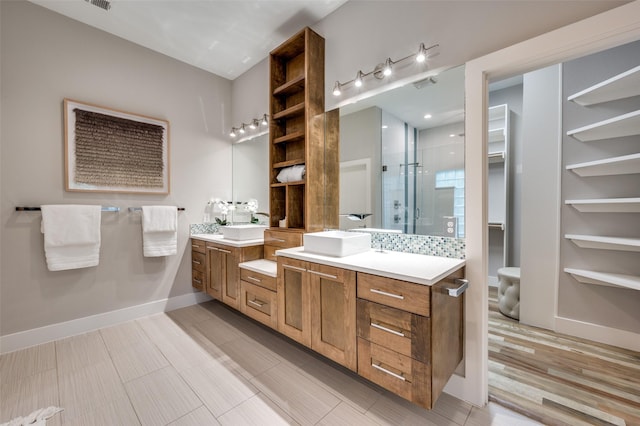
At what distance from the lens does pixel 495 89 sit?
12.0 ft

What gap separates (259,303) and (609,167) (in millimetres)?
3036

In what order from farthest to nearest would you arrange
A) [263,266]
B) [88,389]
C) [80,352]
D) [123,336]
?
1. [123,336]
2. [263,266]
3. [80,352]
4. [88,389]

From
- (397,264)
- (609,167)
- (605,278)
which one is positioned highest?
(609,167)

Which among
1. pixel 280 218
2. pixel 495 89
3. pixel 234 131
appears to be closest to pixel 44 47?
pixel 234 131

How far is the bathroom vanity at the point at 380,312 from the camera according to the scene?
4.11 ft

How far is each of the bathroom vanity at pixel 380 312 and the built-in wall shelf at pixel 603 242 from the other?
136 centimetres

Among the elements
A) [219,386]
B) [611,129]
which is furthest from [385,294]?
[611,129]

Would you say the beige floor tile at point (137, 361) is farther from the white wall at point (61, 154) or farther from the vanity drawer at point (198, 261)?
the vanity drawer at point (198, 261)

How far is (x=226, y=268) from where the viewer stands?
2633mm

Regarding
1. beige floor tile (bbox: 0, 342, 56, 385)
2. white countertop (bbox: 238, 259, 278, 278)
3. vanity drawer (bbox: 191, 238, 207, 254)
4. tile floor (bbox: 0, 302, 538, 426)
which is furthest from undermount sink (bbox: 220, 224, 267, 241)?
beige floor tile (bbox: 0, 342, 56, 385)

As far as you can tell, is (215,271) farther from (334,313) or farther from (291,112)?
(291,112)

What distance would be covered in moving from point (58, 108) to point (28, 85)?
0.23 metres

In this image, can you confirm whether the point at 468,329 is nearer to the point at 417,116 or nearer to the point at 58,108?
the point at 417,116

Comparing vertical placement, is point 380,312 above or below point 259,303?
above
